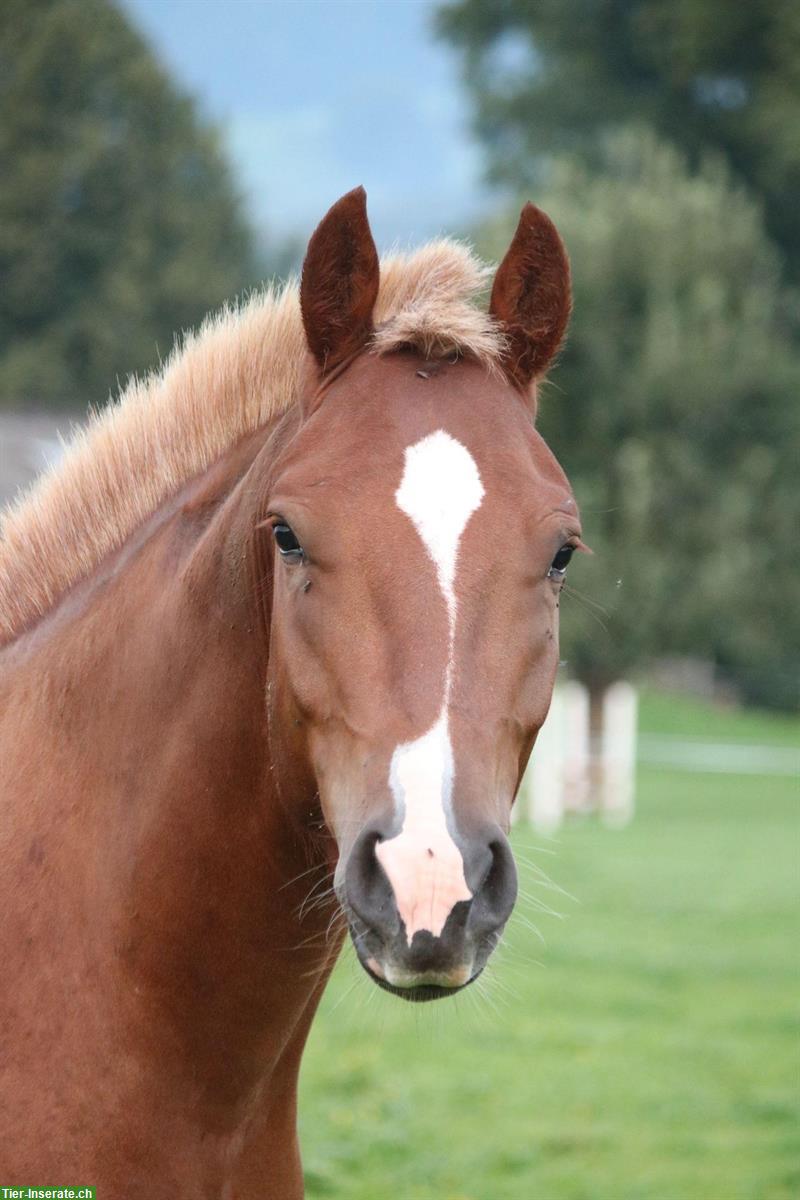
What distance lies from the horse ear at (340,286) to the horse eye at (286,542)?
0.43 meters

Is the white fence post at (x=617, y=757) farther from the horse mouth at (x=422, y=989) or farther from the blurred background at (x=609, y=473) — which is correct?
the horse mouth at (x=422, y=989)

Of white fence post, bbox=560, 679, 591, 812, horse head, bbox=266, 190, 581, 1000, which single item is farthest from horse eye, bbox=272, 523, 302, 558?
white fence post, bbox=560, 679, 591, 812

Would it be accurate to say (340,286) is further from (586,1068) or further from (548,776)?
(548,776)

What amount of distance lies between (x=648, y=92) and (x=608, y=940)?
27568 millimetres

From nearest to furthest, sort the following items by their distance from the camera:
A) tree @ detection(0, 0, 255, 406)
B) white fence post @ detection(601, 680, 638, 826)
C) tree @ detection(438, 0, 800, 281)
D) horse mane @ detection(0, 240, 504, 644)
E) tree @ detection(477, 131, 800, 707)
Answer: horse mane @ detection(0, 240, 504, 644) < white fence post @ detection(601, 680, 638, 826) < tree @ detection(477, 131, 800, 707) < tree @ detection(438, 0, 800, 281) < tree @ detection(0, 0, 255, 406)

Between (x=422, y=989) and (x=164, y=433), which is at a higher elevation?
(x=164, y=433)

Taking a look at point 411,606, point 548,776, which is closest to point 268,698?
point 411,606

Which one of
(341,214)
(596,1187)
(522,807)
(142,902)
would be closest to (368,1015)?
(596,1187)

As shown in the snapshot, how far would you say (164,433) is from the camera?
3.17 meters

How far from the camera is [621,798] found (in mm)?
19781

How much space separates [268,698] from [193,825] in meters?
0.32

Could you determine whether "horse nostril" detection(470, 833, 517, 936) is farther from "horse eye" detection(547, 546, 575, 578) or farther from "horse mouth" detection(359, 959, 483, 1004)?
"horse eye" detection(547, 546, 575, 578)

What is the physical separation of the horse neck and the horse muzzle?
0.45 meters

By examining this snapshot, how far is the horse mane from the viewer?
3055mm
